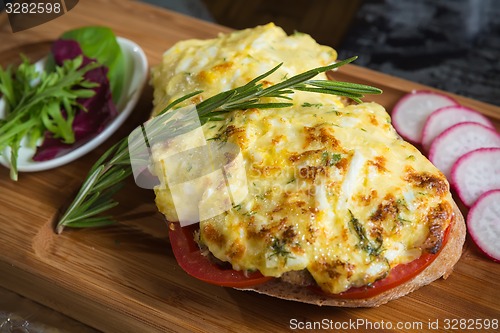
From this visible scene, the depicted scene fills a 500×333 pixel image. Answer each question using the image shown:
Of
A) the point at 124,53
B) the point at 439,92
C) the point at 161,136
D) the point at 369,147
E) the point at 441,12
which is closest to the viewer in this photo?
the point at 369,147

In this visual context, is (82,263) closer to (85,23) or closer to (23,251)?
(23,251)

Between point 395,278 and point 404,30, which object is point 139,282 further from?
point 404,30

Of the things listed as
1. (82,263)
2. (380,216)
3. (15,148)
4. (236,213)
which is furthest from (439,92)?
(15,148)

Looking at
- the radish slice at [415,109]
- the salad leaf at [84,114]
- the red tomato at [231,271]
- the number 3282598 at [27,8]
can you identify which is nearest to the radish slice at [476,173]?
the radish slice at [415,109]

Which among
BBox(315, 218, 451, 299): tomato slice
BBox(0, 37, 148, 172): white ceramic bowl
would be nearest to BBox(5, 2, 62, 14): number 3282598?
BBox(0, 37, 148, 172): white ceramic bowl

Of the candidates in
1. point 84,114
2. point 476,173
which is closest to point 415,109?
point 476,173

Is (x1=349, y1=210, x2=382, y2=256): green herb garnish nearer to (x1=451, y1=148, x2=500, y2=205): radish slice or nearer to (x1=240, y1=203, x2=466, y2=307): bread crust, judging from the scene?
(x1=240, y1=203, x2=466, y2=307): bread crust
